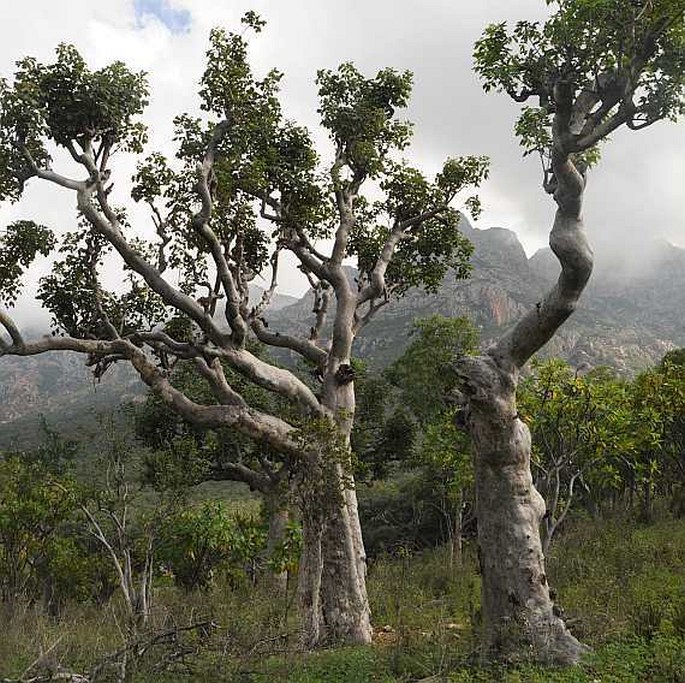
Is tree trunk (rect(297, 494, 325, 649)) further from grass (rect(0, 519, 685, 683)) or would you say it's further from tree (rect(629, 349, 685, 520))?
tree (rect(629, 349, 685, 520))

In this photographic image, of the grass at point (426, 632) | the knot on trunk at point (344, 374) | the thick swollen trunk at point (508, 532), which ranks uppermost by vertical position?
A: the knot on trunk at point (344, 374)

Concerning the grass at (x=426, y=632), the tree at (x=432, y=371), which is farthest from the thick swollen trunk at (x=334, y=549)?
the tree at (x=432, y=371)

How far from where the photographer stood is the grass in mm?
7137

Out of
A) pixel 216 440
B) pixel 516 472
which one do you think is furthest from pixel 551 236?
pixel 216 440

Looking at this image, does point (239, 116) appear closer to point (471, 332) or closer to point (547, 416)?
point (547, 416)

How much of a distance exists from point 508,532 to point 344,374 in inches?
205

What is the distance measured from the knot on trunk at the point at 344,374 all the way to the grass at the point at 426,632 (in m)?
4.42

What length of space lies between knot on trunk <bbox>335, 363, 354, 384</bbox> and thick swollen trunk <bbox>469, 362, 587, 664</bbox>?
14.0 feet

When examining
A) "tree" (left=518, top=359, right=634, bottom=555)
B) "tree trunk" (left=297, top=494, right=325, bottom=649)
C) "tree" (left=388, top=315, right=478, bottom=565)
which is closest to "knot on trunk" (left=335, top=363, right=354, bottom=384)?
"tree trunk" (left=297, top=494, right=325, bottom=649)

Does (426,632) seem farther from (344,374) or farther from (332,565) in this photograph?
(344,374)

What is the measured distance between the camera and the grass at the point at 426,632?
281 inches

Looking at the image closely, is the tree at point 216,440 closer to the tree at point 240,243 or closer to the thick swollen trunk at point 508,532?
the tree at point 240,243

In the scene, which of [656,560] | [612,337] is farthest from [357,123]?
[612,337]

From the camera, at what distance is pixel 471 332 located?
24.4 meters
